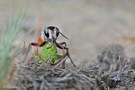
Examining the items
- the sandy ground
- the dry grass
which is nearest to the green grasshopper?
the dry grass

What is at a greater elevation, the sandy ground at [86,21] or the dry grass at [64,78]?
the sandy ground at [86,21]

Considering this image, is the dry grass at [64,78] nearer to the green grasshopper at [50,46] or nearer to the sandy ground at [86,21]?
the green grasshopper at [50,46]

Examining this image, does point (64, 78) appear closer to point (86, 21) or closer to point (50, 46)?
point (50, 46)

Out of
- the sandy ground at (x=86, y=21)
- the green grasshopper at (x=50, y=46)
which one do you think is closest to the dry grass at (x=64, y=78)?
the green grasshopper at (x=50, y=46)

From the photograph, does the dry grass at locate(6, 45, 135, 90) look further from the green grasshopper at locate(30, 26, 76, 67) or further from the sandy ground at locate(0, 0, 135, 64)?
the sandy ground at locate(0, 0, 135, 64)

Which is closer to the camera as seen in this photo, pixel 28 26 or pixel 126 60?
pixel 126 60

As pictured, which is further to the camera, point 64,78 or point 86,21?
point 86,21

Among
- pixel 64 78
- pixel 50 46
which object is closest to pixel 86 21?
pixel 50 46

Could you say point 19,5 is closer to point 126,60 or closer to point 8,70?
point 8,70

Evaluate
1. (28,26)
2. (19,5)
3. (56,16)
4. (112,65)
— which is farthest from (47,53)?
(56,16)
